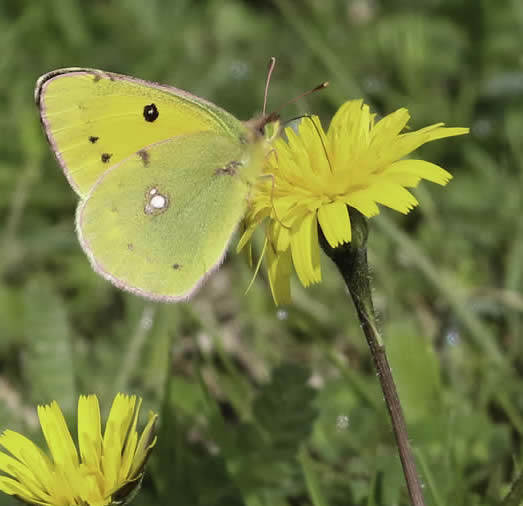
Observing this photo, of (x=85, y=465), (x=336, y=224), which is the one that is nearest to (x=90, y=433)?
(x=85, y=465)

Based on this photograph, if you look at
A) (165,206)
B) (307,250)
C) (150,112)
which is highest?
(150,112)

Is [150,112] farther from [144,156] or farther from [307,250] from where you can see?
[307,250]

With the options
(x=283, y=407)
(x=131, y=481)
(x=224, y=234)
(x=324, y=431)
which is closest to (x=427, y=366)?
(x=324, y=431)

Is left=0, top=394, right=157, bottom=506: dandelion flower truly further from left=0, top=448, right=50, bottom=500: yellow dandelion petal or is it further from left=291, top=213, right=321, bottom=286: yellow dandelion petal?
left=291, top=213, right=321, bottom=286: yellow dandelion petal

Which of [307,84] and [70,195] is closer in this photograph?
[70,195]

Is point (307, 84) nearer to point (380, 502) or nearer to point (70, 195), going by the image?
point (70, 195)

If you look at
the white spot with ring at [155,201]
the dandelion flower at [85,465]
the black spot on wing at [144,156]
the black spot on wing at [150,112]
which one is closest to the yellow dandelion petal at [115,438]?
the dandelion flower at [85,465]

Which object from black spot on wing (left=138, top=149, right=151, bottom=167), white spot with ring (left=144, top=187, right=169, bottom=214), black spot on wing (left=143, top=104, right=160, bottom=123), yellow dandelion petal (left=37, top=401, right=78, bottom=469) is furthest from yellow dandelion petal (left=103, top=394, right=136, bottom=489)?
black spot on wing (left=143, top=104, right=160, bottom=123)
